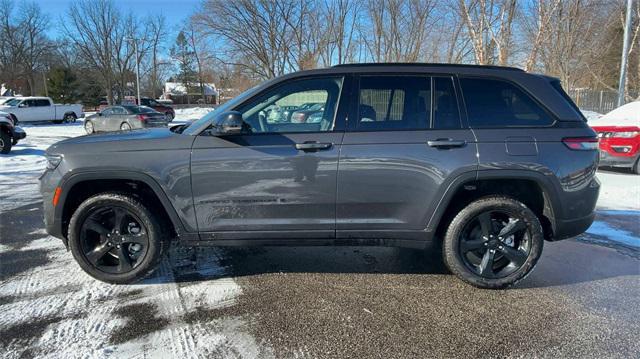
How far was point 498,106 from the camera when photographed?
3.37m

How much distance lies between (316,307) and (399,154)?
1404 mm

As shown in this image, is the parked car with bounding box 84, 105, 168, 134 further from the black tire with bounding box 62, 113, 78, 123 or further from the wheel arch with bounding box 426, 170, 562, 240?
the wheel arch with bounding box 426, 170, 562, 240

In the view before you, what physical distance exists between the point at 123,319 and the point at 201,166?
1.29 meters

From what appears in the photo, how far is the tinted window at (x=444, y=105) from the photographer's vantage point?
3.30 metres

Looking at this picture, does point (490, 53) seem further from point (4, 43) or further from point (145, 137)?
point (4, 43)

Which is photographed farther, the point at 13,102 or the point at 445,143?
the point at 13,102

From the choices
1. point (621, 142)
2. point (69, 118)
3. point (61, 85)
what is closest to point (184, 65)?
point (61, 85)

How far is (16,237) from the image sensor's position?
4.72 meters

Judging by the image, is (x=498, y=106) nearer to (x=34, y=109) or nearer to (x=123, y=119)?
(x=123, y=119)

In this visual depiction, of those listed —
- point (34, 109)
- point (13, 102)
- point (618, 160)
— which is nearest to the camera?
point (618, 160)

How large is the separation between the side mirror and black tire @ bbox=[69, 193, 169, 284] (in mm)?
991

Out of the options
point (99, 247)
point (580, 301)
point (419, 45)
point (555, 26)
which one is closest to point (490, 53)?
point (555, 26)

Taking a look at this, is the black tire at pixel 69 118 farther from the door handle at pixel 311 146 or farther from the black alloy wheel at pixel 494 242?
the black alloy wheel at pixel 494 242

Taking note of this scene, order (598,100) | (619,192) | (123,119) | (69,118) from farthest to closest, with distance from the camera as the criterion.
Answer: (598,100)
(69,118)
(123,119)
(619,192)
